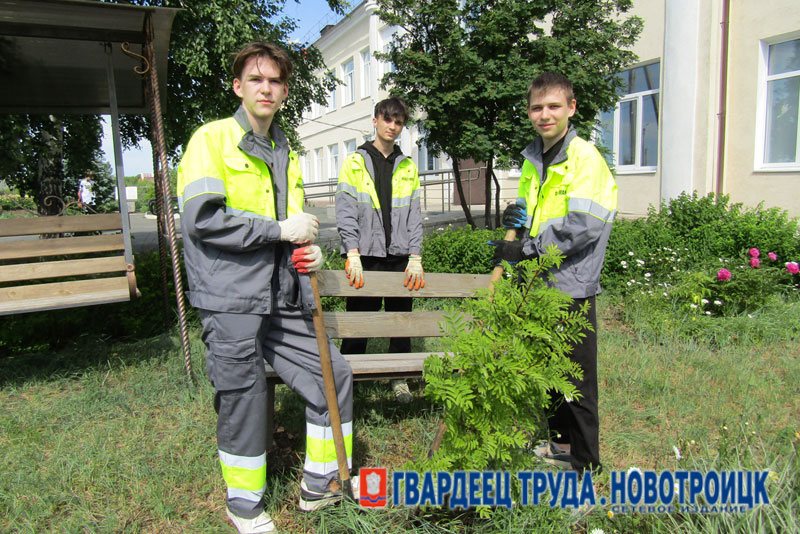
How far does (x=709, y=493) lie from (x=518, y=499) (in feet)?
2.46

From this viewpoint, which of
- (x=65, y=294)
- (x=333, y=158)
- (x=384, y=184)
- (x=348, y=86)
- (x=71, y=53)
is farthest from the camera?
(x=333, y=158)

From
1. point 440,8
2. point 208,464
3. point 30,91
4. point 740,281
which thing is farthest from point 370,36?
point 208,464

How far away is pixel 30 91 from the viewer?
5.32m

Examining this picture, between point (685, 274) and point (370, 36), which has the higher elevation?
point (370, 36)

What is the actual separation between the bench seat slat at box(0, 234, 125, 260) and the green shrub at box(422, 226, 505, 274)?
10.2 ft

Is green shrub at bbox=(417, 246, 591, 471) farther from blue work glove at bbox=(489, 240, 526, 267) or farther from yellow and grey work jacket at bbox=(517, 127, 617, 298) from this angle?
blue work glove at bbox=(489, 240, 526, 267)

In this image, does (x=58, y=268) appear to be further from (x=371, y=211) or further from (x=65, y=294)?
(x=371, y=211)

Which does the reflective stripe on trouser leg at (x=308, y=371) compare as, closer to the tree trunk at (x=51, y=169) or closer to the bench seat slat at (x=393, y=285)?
the bench seat slat at (x=393, y=285)

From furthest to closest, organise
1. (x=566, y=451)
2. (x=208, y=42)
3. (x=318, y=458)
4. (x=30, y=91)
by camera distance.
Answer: (x=208, y=42)
(x=30, y=91)
(x=566, y=451)
(x=318, y=458)

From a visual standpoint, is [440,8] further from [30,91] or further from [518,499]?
[518,499]

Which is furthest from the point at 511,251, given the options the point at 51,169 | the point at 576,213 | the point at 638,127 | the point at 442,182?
the point at 442,182

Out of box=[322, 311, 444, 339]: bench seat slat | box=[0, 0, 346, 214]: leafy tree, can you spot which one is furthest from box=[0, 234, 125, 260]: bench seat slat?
box=[322, 311, 444, 339]: bench seat slat

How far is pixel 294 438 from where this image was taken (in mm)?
Result: 3039

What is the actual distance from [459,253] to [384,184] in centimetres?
267
